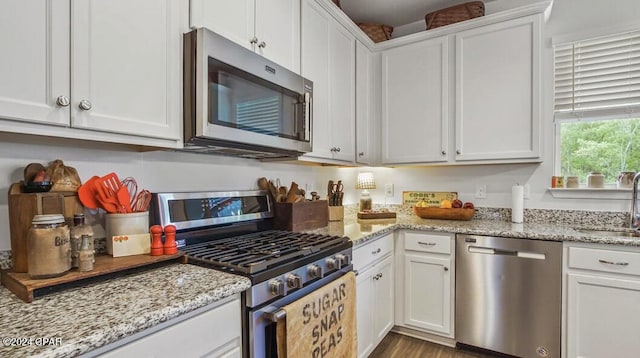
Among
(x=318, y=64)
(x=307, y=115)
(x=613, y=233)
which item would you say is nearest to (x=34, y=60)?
(x=307, y=115)

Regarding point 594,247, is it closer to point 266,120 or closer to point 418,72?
point 418,72

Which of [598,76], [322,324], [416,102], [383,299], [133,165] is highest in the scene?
[598,76]

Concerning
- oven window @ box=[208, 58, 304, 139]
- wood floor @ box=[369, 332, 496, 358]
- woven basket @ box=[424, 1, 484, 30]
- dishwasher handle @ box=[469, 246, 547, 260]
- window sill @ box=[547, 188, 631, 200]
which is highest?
woven basket @ box=[424, 1, 484, 30]

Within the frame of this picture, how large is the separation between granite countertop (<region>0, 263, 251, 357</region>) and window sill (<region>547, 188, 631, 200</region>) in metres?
2.45

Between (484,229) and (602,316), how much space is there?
0.75 metres

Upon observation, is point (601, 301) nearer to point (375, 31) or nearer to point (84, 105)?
point (375, 31)

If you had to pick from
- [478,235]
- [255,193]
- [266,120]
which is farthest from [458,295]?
[266,120]

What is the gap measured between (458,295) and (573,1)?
236 centimetres

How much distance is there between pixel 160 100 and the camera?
1.18 metres

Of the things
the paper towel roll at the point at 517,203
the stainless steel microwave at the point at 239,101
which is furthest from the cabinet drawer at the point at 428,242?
the stainless steel microwave at the point at 239,101

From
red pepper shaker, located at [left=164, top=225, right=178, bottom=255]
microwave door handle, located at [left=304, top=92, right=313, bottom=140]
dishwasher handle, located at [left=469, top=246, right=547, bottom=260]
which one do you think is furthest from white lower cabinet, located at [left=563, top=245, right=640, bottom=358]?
red pepper shaker, located at [left=164, top=225, right=178, bottom=255]

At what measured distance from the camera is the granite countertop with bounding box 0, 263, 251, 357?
0.65 m

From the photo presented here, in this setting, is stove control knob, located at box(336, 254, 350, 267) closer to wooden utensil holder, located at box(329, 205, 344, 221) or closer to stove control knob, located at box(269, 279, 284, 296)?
stove control knob, located at box(269, 279, 284, 296)

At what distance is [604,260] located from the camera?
1.79 m
